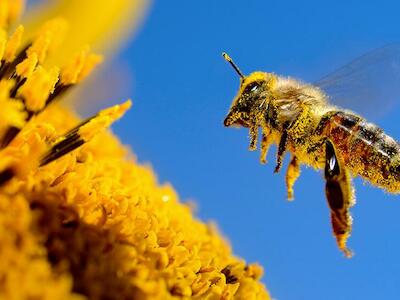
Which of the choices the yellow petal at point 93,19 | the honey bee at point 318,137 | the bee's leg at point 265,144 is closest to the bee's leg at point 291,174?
the honey bee at point 318,137

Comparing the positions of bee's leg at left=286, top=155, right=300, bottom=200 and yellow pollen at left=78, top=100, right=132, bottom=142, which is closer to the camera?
yellow pollen at left=78, top=100, right=132, bottom=142

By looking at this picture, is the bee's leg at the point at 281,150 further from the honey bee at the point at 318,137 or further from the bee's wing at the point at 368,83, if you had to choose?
the bee's wing at the point at 368,83

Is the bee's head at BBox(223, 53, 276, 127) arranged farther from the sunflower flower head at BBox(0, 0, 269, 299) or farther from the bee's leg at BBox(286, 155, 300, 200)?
the sunflower flower head at BBox(0, 0, 269, 299)

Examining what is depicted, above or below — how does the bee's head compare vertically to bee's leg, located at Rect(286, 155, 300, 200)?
above

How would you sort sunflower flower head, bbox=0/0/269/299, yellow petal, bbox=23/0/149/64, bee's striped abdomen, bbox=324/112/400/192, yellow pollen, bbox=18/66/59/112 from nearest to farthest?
1. sunflower flower head, bbox=0/0/269/299
2. yellow pollen, bbox=18/66/59/112
3. bee's striped abdomen, bbox=324/112/400/192
4. yellow petal, bbox=23/0/149/64

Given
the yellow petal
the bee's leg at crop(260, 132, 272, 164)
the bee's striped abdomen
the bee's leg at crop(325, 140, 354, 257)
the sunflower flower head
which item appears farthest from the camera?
the yellow petal

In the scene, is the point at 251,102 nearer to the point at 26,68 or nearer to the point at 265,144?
the point at 265,144

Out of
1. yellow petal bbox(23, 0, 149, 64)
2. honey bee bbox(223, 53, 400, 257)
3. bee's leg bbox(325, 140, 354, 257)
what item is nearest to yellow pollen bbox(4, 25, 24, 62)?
honey bee bbox(223, 53, 400, 257)
